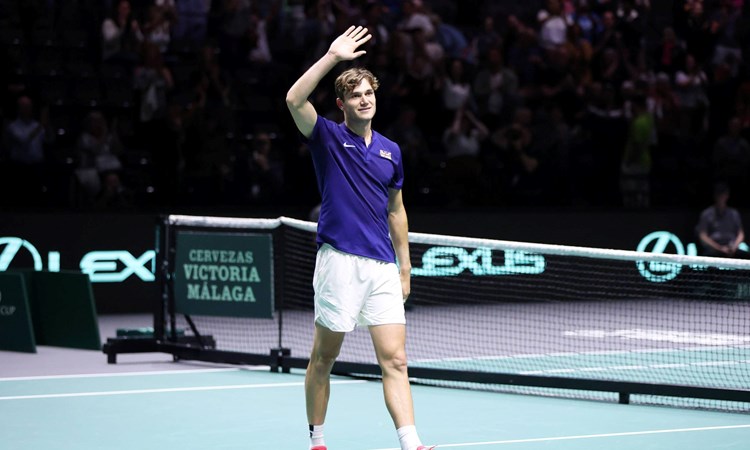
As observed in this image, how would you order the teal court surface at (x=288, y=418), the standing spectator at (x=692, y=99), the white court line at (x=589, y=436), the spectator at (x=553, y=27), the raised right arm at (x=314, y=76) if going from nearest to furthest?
the raised right arm at (x=314, y=76) → the white court line at (x=589, y=436) → the teal court surface at (x=288, y=418) → the spectator at (x=553, y=27) → the standing spectator at (x=692, y=99)

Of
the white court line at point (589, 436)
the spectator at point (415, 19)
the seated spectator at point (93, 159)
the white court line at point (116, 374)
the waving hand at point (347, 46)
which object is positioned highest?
the spectator at point (415, 19)

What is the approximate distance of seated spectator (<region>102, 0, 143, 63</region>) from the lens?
60.4 ft

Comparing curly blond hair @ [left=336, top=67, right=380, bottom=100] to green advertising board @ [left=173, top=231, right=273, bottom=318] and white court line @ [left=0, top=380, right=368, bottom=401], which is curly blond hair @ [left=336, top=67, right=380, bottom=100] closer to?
white court line @ [left=0, top=380, right=368, bottom=401]

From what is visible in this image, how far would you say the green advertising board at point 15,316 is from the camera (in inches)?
531

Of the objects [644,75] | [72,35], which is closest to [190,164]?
[72,35]

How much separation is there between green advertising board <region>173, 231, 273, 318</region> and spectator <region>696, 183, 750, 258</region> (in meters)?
8.73

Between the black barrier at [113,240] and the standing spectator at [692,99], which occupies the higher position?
the standing spectator at [692,99]

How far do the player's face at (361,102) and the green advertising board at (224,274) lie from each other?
5.04 m

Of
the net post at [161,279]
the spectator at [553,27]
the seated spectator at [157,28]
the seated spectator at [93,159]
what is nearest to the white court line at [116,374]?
the net post at [161,279]

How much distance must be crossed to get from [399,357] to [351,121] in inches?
48.1

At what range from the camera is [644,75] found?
2177 cm

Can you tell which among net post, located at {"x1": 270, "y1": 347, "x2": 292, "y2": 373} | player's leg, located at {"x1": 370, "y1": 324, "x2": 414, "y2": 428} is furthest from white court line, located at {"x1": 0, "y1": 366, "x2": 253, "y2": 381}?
player's leg, located at {"x1": 370, "y1": 324, "x2": 414, "y2": 428}

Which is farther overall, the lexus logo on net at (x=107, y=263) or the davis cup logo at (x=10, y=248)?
the lexus logo on net at (x=107, y=263)

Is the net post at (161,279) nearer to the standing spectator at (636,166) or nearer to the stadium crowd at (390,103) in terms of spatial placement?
the stadium crowd at (390,103)
